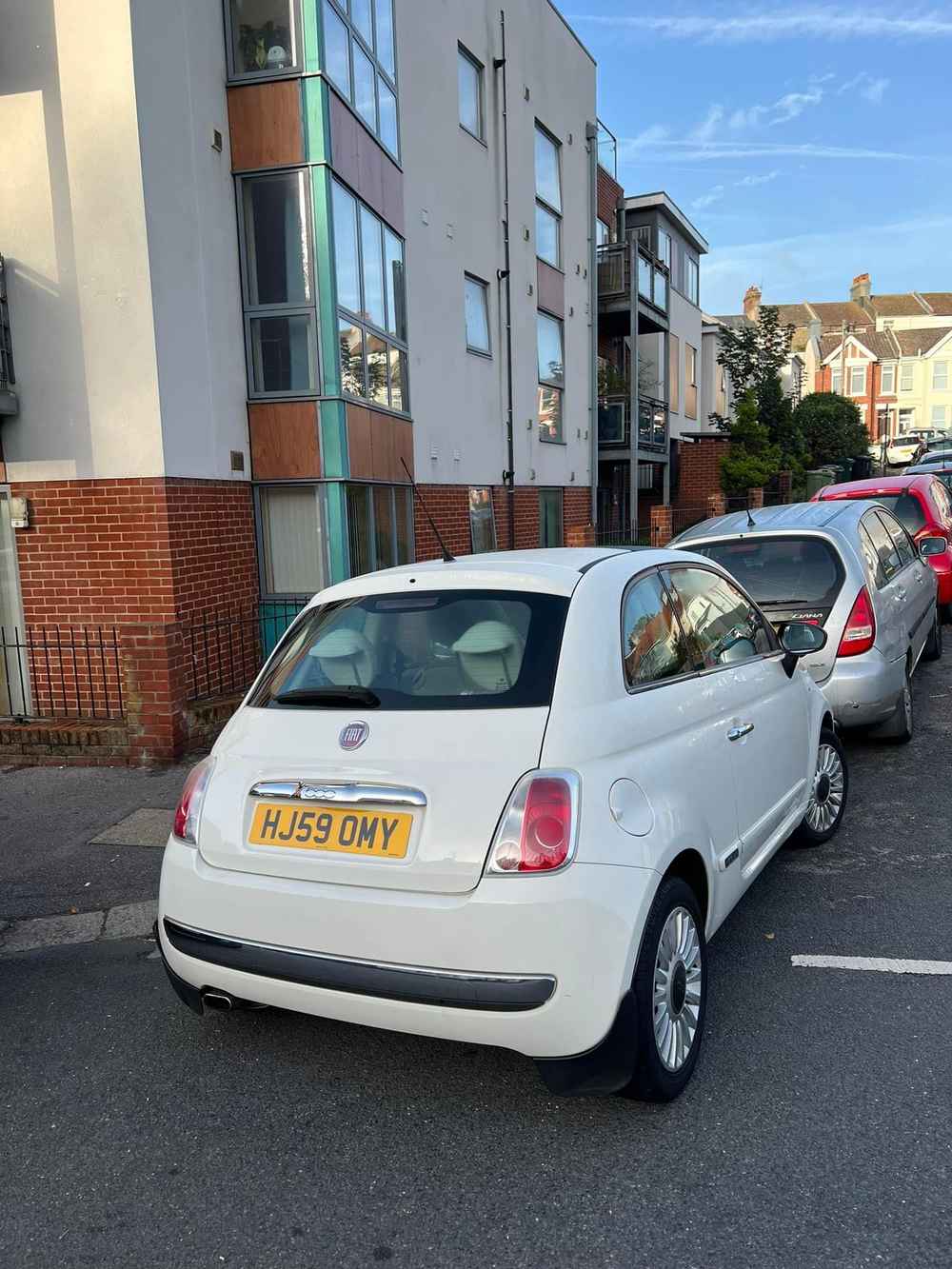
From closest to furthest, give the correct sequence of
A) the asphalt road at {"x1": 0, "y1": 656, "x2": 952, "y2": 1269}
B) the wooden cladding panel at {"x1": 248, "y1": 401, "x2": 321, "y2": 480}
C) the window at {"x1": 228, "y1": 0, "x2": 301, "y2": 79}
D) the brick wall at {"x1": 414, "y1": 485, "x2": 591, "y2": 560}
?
the asphalt road at {"x1": 0, "y1": 656, "x2": 952, "y2": 1269}, the window at {"x1": 228, "y1": 0, "x2": 301, "y2": 79}, the wooden cladding panel at {"x1": 248, "y1": 401, "x2": 321, "y2": 480}, the brick wall at {"x1": 414, "y1": 485, "x2": 591, "y2": 560}

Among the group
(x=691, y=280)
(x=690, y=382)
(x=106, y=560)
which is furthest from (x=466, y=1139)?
(x=691, y=280)

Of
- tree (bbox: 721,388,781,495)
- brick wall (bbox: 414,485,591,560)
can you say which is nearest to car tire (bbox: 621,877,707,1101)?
brick wall (bbox: 414,485,591,560)

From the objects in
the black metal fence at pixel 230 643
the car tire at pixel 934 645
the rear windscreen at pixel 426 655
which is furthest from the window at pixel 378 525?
the rear windscreen at pixel 426 655

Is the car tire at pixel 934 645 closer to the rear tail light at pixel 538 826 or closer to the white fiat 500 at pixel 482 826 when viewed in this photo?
the white fiat 500 at pixel 482 826

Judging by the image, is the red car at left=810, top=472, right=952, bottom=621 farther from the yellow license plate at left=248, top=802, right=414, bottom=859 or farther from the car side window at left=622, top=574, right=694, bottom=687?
the yellow license plate at left=248, top=802, right=414, bottom=859

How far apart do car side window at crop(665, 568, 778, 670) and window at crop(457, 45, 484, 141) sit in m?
11.7

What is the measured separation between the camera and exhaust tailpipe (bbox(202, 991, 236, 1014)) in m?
2.92

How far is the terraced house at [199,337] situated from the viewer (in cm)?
731

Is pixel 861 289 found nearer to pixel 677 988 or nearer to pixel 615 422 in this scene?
pixel 615 422

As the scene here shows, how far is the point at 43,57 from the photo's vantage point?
24.0 feet

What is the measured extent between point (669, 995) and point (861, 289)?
85.7 m

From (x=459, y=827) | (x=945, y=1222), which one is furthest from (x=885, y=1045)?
(x=459, y=827)

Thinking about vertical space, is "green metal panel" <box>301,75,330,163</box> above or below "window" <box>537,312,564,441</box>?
above

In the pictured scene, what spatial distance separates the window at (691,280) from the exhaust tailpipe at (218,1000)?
27.6m
